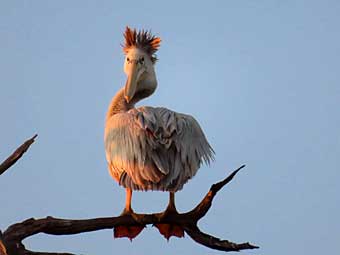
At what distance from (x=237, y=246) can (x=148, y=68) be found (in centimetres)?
409

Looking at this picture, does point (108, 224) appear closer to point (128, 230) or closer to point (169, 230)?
point (128, 230)

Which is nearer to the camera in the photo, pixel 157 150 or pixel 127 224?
pixel 127 224

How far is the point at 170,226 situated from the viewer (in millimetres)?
8672

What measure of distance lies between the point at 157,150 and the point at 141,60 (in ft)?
7.46

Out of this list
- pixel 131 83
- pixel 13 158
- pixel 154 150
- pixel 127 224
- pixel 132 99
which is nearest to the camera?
pixel 13 158

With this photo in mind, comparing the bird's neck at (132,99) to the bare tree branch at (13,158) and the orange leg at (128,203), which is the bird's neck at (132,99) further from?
the bare tree branch at (13,158)

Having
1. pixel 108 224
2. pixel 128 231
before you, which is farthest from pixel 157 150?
pixel 108 224

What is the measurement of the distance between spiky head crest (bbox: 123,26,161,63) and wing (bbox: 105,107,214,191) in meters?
1.86

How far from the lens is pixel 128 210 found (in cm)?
877

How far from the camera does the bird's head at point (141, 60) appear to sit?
34.0 feet

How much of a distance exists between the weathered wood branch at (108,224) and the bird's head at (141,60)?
245 cm

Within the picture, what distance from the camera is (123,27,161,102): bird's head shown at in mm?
10375

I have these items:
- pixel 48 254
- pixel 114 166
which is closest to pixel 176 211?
pixel 114 166

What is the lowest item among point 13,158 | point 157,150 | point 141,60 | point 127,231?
point 127,231
